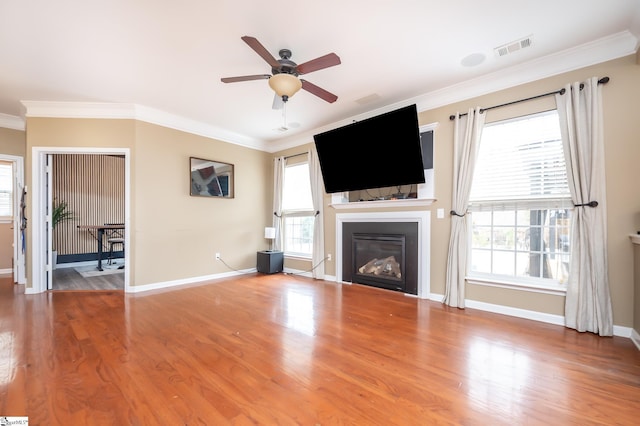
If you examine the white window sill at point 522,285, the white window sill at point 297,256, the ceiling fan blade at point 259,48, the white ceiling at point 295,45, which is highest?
the white ceiling at point 295,45

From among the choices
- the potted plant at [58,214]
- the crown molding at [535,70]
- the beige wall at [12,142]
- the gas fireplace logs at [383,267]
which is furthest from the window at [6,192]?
the crown molding at [535,70]

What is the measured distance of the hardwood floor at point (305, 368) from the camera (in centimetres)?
152

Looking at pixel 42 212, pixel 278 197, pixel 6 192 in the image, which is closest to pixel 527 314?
pixel 278 197

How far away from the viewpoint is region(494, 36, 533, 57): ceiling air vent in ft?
8.47

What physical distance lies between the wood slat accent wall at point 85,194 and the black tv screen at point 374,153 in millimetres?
5711

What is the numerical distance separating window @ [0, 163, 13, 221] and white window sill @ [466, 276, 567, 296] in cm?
814

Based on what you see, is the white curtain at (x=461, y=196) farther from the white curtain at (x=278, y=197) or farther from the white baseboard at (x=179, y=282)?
the white baseboard at (x=179, y=282)

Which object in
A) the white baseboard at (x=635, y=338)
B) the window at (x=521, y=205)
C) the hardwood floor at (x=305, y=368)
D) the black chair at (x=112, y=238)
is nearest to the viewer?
the hardwood floor at (x=305, y=368)

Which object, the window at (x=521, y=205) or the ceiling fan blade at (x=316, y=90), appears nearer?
the ceiling fan blade at (x=316, y=90)

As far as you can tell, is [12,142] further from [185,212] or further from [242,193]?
[242,193]

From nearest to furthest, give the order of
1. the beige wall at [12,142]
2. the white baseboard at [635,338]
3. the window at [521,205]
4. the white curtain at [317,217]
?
1. the white baseboard at [635,338]
2. the window at [521,205]
3. the beige wall at [12,142]
4. the white curtain at [317,217]

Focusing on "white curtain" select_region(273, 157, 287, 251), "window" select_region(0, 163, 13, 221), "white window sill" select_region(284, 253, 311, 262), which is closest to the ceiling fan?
"white curtain" select_region(273, 157, 287, 251)

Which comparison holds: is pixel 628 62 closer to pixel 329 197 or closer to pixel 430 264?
pixel 430 264

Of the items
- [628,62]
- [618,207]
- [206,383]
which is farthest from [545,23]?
[206,383]
